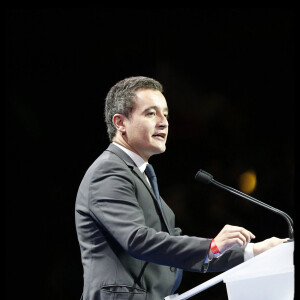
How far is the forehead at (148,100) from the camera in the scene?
7.23 ft

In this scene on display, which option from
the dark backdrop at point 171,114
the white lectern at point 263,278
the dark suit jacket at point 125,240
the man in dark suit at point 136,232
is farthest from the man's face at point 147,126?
the dark backdrop at point 171,114

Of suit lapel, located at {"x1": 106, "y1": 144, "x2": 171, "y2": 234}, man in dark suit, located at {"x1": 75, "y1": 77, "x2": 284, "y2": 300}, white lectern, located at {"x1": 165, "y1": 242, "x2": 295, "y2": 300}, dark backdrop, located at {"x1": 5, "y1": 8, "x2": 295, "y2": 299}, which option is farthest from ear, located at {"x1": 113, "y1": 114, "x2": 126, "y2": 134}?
dark backdrop, located at {"x1": 5, "y1": 8, "x2": 295, "y2": 299}

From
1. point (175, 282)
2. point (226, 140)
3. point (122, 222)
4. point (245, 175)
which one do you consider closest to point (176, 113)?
point (226, 140)

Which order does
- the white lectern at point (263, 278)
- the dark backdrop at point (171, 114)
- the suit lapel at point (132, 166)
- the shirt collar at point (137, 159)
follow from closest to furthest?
the white lectern at point (263, 278) < the suit lapel at point (132, 166) < the shirt collar at point (137, 159) < the dark backdrop at point (171, 114)

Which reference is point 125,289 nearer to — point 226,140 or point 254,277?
point 254,277

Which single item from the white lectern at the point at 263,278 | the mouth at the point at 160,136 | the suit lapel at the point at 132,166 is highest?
the mouth at the point at 160,136

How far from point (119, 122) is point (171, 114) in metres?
1.45

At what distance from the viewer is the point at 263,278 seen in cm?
168

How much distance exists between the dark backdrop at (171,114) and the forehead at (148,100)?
117cm

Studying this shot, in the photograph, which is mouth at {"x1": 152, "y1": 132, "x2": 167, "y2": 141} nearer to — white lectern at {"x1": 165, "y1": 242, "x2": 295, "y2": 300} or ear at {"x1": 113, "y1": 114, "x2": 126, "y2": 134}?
ear at {"x1": 113, "y1": 114, "x2": 126, "y2": 134}

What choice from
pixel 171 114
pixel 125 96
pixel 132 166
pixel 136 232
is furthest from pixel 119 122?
pixel 171 114

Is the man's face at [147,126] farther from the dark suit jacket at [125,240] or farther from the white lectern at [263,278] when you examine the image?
the white lectern at [263,278]

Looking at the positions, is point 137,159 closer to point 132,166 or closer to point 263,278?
point 132,166

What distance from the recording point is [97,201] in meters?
1.89
